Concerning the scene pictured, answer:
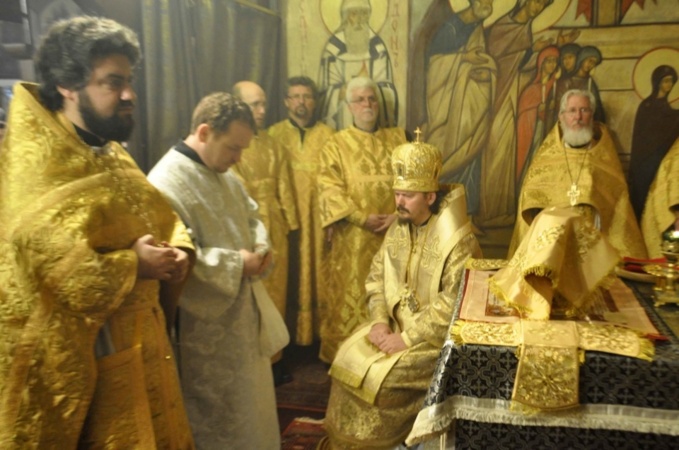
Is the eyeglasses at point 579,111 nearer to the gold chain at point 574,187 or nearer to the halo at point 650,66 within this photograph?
the gold chain at point 574,187

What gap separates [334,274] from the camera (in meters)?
4.64

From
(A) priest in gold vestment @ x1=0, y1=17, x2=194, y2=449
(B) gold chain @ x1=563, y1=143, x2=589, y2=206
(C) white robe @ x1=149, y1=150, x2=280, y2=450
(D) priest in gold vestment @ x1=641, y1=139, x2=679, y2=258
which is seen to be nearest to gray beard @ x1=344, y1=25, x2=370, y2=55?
(B) gold chain @ x1=563, y1=143, x2=589, y2=206

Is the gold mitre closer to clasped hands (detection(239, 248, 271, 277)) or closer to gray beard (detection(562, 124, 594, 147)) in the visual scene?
clasped hands (detection(239, 248, 271, 277))

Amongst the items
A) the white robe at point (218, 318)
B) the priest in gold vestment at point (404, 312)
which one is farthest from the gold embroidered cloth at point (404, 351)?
the white robe at point (218, 318)

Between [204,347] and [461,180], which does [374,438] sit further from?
[461,180]

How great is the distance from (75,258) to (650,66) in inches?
161

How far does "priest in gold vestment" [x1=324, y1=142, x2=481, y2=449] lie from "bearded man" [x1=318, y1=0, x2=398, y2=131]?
49.5 inches

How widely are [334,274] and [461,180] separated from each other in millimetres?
1274

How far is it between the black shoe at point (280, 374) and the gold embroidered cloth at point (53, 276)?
6.93 feet

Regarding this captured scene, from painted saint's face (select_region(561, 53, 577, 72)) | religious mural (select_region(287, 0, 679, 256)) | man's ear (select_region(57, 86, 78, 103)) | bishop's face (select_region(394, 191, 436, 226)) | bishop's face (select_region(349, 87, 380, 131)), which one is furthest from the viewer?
bishop's face (select_region(349, 87, 380, 131))

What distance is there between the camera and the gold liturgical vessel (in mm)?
2641

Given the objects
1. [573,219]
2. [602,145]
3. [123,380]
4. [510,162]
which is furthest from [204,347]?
[602,145]

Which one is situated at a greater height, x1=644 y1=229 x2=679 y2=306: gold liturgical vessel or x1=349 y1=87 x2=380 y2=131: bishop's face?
x1=349 y1=87 x2=380 y2=131: bishop's face

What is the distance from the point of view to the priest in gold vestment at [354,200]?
4512 mm
